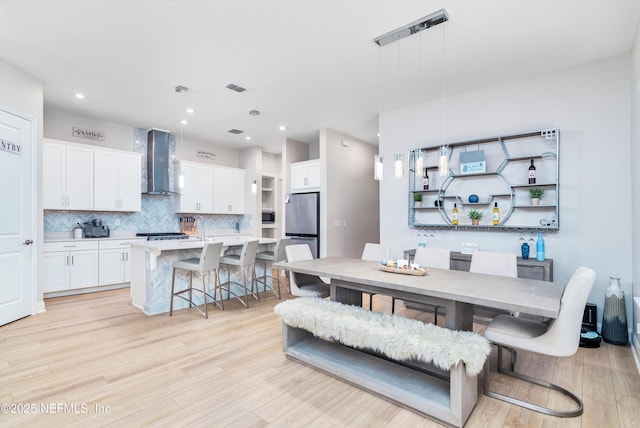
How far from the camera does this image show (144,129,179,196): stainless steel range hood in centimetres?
592

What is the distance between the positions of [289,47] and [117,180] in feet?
13.4

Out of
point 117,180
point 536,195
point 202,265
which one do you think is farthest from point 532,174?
point 117,180

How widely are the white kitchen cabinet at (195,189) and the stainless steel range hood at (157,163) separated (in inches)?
12.8

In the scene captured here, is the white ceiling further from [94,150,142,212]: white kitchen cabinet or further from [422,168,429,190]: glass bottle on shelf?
[422,168,429,190]: glass bottle on shelf

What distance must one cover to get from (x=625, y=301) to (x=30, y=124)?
273 inches

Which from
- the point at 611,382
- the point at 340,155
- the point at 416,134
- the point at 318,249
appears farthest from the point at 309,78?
the point at 611,382

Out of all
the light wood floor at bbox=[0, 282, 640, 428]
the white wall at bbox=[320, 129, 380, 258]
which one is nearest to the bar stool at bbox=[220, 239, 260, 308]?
the light wood floor at bbox=[0, 282, 640, 428]

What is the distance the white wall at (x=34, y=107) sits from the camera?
11.7 ft

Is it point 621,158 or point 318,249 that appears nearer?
point 621,158

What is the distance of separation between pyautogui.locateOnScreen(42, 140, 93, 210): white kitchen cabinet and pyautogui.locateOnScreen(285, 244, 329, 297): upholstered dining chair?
3.86m

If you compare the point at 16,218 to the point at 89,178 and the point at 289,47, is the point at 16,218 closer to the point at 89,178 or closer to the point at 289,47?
the point at 89,178

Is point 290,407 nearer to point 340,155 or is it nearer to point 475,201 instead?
point 475,201

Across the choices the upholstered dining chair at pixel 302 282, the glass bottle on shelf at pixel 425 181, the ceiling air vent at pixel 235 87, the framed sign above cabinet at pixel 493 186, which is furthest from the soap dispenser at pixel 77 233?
the glass bottle on shelf at pixel 425 181

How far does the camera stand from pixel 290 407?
2059 millimetres
